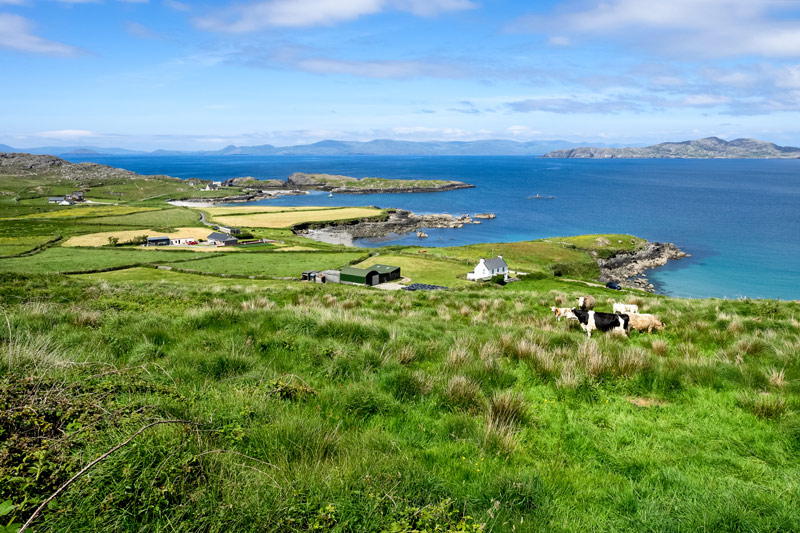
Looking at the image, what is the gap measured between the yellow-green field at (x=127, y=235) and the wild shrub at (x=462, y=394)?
86785 millimetres

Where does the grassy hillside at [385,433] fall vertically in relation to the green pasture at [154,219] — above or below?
above

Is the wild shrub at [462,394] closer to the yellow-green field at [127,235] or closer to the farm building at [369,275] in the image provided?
the farm building at [369,275]

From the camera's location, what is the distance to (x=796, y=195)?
7338 inches

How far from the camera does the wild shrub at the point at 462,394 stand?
6.47m

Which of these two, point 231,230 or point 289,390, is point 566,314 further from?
point 231,230

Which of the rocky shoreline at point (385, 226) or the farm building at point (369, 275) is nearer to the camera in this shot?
the farm building at point (369, 275)

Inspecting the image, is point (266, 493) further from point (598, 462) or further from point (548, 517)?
point (598, 462)

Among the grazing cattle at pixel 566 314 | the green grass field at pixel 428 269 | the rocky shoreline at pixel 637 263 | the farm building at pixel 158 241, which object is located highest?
the grazing cattle at pixel 566 314

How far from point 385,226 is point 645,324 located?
117423 millimetres

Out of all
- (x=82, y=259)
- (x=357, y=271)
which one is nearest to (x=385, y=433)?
(x=357, y=271)

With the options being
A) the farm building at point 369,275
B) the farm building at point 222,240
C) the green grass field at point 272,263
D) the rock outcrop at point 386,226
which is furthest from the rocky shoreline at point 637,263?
the farm building at point 222,240

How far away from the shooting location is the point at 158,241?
8938cm

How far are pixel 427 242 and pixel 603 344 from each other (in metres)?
101

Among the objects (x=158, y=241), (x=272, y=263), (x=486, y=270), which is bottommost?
(x=486, y=270)
